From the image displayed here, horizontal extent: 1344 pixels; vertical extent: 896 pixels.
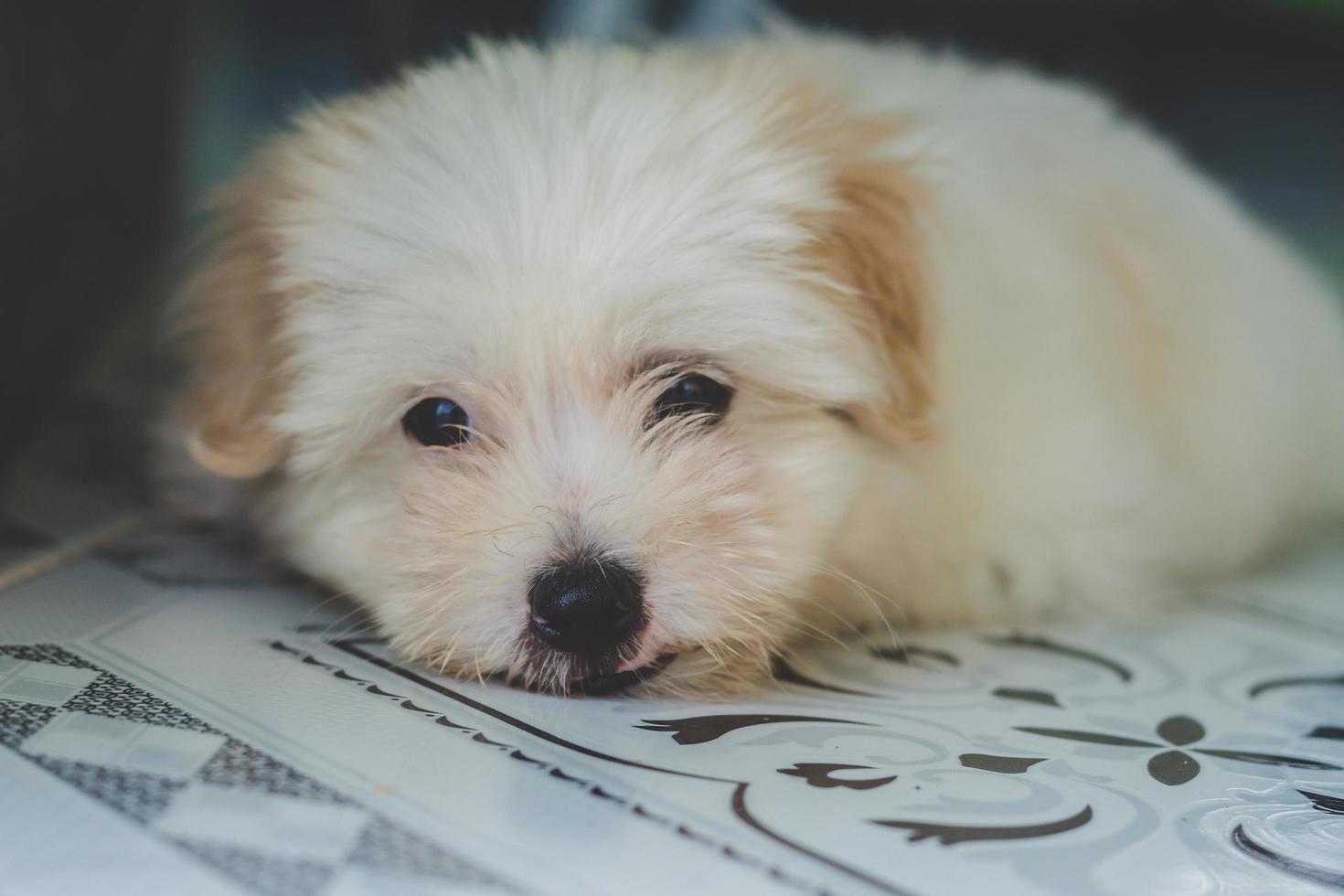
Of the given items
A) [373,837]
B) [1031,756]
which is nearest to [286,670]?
[373,837]

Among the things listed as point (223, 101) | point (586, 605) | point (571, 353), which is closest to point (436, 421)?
point (571, 353)

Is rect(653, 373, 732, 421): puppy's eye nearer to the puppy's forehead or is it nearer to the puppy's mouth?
the puppy's forehead

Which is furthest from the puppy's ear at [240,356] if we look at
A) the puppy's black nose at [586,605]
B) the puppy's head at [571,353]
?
the puppy's black nose at [586,605]

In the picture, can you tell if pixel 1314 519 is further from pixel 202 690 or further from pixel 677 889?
pixel 202 690

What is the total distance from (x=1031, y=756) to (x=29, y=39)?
1.79 metres

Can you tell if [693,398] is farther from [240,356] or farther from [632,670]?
[240,356]

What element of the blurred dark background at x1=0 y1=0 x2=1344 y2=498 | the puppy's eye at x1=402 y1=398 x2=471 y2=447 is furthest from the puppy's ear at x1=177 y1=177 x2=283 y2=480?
the blurred dark background at x1=0 y1=0 x2=1344 y2=498

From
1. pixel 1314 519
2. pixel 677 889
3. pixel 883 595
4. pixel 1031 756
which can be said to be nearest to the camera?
pixel 677 889

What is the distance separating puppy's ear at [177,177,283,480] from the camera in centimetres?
150

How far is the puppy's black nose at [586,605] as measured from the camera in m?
1.22

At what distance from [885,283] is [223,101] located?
258cm

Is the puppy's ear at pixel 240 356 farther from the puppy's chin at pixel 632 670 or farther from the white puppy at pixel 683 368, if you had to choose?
the puppy's chin at pixel 632 670

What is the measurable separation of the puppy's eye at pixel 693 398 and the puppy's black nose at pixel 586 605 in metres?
0.25

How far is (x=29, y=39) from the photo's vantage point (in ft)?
6.19
